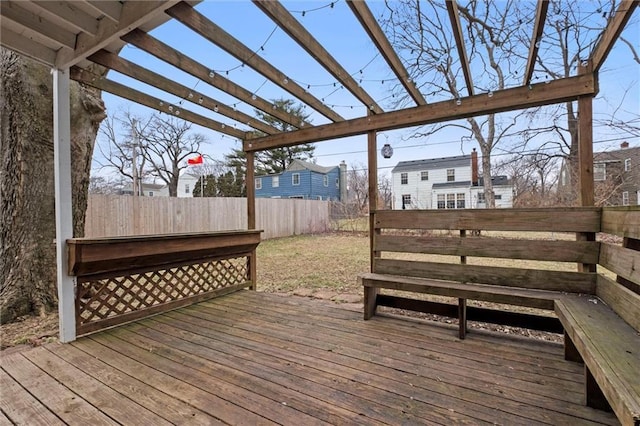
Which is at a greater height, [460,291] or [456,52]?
[456,52]

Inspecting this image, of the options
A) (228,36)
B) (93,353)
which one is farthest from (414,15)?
(93,353)

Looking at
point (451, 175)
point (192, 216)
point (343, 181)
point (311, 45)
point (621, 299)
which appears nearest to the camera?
point (621, 299)

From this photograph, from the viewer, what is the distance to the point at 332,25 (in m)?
2.93

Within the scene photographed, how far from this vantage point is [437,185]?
1888 centimetres

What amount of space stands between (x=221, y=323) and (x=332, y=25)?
292 centimetres

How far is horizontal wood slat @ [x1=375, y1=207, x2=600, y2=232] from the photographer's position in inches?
88.7

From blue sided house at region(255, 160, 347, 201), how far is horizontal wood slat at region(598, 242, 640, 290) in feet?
54.5

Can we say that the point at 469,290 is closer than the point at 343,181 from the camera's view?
Yes

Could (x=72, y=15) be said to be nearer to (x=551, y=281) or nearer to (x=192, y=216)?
(x=551, y=281)

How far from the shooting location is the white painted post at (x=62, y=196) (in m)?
2.47

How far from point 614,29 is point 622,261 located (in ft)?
5.10

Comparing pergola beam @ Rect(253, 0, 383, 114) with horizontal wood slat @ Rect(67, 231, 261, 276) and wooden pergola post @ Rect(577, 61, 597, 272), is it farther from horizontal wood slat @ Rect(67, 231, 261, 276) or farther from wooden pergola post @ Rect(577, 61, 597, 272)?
horizontal wood slat @ Rect(67, 231, 261, 276)

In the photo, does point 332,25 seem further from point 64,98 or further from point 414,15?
point 414,15

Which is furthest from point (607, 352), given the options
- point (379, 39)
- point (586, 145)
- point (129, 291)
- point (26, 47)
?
point (26, 47)
